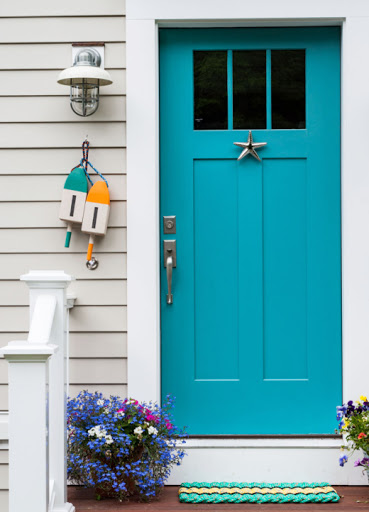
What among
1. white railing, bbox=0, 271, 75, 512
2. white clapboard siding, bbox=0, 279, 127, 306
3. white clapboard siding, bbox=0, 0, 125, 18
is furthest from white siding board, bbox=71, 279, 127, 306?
white clapboard siding, bbox=0, 0, 125, 18

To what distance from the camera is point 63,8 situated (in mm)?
3609

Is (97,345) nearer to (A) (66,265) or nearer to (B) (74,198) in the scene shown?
(A) (66,265)

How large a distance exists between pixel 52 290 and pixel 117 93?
1.10m

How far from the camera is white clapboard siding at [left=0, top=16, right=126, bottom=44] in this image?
3.60 meters

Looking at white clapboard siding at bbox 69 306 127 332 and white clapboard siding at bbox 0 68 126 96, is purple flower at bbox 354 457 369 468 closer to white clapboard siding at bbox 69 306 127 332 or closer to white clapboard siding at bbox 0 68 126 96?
white clapboard siding at bbox 69 306 127 332

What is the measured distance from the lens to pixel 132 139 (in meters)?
3.58

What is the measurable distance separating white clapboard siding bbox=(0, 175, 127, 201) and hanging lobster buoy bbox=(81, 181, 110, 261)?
81 millimetres

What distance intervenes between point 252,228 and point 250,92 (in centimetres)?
66

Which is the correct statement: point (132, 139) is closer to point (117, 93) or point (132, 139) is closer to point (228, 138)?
point (117, 93)

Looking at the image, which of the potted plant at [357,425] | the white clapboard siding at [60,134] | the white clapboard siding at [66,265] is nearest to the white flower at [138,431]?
the white clapboard siding at [66,265]

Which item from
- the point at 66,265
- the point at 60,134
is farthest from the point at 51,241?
the point at 60,134

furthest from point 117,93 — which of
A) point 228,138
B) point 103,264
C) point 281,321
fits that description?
point 281,321

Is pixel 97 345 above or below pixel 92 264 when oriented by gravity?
below

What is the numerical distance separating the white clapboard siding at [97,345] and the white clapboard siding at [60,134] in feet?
2.97
